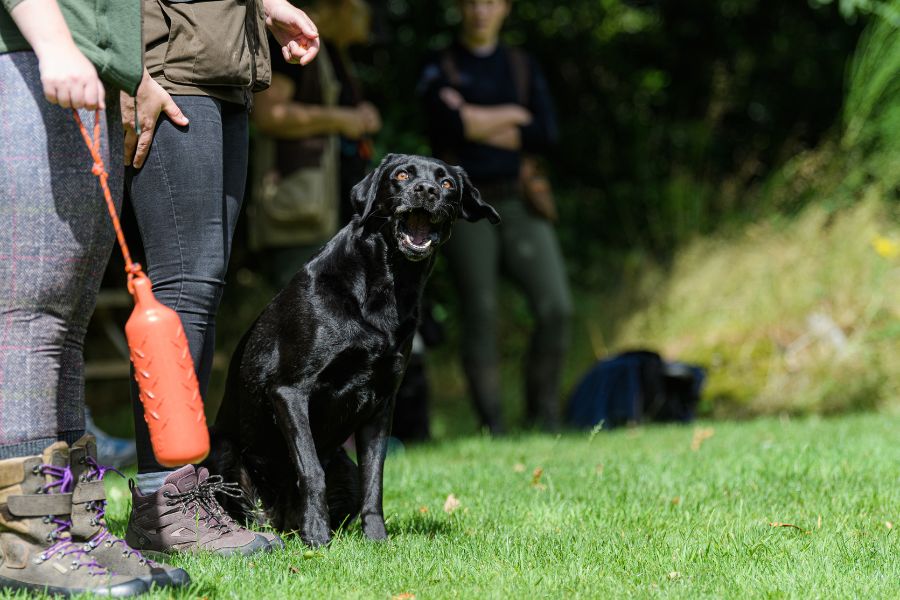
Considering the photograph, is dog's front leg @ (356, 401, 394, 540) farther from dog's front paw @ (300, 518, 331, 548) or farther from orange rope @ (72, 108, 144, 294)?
orange rope @ (72, 108, 144, 294)

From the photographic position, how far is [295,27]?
2.86m

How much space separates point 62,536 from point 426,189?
56.7 inches

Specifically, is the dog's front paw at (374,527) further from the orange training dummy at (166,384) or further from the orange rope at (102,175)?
the orange rope at (102,175)

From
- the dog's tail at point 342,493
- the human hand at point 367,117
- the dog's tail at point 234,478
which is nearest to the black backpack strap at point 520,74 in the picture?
the human hand at point 367,117

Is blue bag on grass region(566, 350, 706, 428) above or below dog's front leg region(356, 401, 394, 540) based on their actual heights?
below

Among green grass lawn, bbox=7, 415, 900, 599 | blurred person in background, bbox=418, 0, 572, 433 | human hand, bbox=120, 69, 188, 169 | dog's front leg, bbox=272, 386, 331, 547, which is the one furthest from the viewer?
blurred person in background, bbox=418, 0, 572, 433

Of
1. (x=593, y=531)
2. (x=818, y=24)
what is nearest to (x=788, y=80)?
(x=818, y=24)

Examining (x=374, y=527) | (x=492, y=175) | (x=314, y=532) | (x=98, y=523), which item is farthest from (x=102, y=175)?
(x=492, y=175)

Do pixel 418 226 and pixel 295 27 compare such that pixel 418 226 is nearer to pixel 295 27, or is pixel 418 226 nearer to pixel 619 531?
pixel 295 27

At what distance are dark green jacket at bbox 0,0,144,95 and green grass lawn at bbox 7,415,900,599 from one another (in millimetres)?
1080

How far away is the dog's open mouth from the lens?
9.80 feet

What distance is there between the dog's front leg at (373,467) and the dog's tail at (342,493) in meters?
0.15

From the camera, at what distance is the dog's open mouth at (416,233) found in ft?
9.80

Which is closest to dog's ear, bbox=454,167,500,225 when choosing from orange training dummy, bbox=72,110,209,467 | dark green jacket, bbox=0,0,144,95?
dark green jacket, bbox=0,0,144,95
